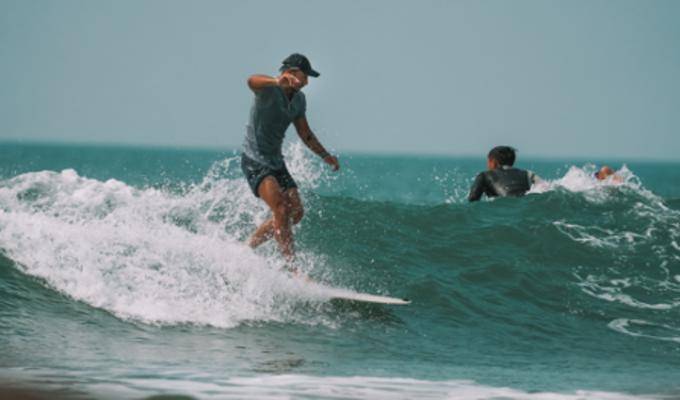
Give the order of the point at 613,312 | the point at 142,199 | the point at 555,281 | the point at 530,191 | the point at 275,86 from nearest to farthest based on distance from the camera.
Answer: the point at 275,86 → the point at 613,312 → the point at 555,281 → the point at 142,199 → the point at 530,191

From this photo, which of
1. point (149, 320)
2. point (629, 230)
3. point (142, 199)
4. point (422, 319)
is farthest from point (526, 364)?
point (142, 199)

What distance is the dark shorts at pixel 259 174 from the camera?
8.13m

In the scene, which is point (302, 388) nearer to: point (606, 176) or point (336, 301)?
point (336, 301)

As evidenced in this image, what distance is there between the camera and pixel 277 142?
8.17 metres

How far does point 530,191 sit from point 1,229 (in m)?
6.90

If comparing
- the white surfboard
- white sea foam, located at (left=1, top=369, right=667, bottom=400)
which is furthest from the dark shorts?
white sea foam, located at (left=1, top=369, right=667, bottom=400)

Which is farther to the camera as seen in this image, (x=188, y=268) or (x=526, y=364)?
(x=188, y=268)

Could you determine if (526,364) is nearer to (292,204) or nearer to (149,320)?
(292,204)

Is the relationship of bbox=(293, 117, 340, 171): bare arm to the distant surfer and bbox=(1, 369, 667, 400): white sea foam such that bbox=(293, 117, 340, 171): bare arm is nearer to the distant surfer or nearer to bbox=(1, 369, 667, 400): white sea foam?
the distant surfer

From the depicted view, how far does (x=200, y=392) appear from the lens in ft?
17.3

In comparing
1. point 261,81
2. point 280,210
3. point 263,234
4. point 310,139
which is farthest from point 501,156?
point 261,81

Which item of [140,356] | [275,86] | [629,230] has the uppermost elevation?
[275,86]

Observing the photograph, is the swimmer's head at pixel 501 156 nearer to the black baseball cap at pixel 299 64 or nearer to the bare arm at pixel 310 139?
the bare arm at pixel 310 139

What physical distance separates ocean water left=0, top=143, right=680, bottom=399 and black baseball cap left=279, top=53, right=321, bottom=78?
1773mm
